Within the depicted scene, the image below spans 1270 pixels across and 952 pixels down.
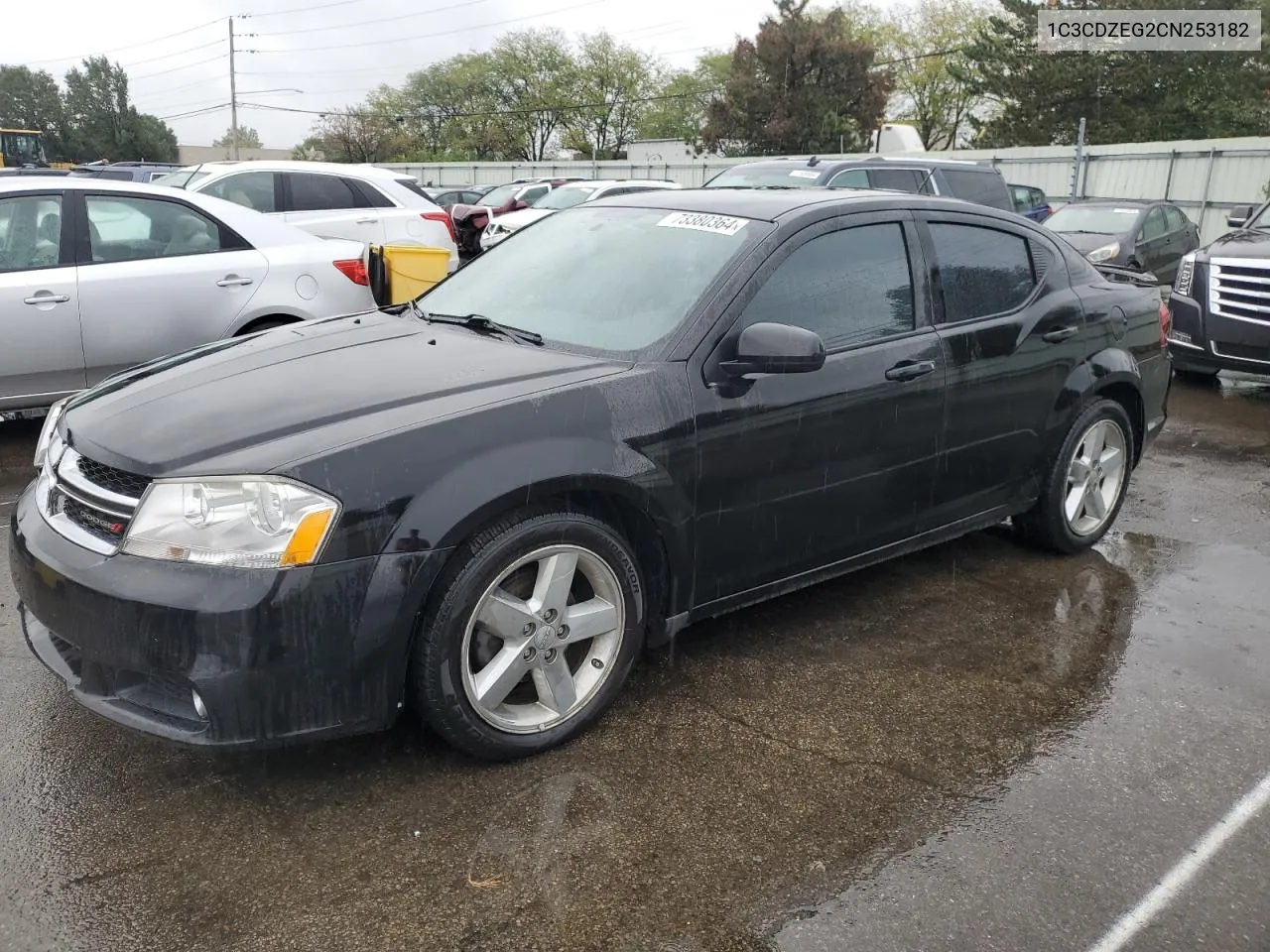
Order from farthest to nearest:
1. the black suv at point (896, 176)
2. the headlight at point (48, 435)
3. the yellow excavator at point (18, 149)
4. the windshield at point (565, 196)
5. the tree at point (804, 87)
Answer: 1. the tree at point (804, 87)
2. the yellow excavator at point (18, 149)
3. the windshield at point (565, 196)
4. the black suv at point (896, 176)
5. the headlight at point (48, 435)

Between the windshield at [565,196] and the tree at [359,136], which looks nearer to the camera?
the windshield at [565,196]

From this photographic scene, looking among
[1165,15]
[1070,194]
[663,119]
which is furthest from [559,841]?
[663,119]

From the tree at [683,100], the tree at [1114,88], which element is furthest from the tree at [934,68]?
the tree at [1114,88]

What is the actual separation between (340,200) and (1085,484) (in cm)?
745

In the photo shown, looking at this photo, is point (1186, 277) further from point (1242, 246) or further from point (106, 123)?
point (106, 123)

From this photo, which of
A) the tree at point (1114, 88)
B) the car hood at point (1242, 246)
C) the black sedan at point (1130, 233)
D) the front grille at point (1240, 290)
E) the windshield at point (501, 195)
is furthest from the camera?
the tree at point (1114, 88)

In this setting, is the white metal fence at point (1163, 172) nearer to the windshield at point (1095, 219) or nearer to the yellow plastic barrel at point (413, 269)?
the windshield at point (1095, 219)

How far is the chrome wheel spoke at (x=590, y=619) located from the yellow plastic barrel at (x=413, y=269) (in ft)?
13.1

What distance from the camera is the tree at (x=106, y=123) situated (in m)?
74.4

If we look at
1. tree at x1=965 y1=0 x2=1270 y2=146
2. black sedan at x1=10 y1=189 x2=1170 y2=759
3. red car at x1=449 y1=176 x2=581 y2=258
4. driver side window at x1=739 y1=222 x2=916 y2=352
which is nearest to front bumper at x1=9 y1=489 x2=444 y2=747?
black sedan at x1=10 y1=189 x2=1170 y2=759

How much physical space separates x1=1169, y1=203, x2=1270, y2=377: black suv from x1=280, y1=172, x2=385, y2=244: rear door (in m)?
7.09

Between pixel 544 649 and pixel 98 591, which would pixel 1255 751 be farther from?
pixel 98 591

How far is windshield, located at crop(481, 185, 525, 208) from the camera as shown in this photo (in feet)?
65.0

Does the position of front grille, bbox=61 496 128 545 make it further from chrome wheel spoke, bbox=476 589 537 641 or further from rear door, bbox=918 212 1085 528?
rear door, bbox=918 212 1085 528
